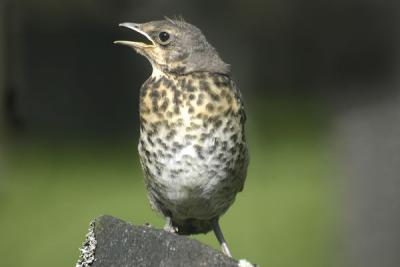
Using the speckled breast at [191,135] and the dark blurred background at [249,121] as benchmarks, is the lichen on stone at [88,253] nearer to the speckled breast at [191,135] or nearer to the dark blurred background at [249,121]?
the speckled breast at [191,135]

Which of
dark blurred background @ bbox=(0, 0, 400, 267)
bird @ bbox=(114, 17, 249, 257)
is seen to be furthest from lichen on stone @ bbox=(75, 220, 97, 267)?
dark blurred background @ bbox=(0, 0, 400, 267)

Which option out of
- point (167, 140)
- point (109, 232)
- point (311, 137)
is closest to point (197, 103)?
point (167, 140)

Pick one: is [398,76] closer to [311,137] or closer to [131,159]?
[311,137]

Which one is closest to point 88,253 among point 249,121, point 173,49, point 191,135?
point 191,135

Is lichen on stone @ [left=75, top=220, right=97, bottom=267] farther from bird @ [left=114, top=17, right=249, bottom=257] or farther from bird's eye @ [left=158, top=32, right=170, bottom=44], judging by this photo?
bird's eye @ [left=158, top=32, right=170, bottom=44]

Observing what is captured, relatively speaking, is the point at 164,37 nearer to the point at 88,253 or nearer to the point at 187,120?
the point at 187,120

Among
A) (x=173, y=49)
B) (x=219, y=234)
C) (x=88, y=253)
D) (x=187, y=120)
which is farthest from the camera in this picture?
(x=219, y=234)

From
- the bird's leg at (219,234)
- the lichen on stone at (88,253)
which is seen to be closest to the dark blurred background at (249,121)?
the bird's leg at (219,234)
